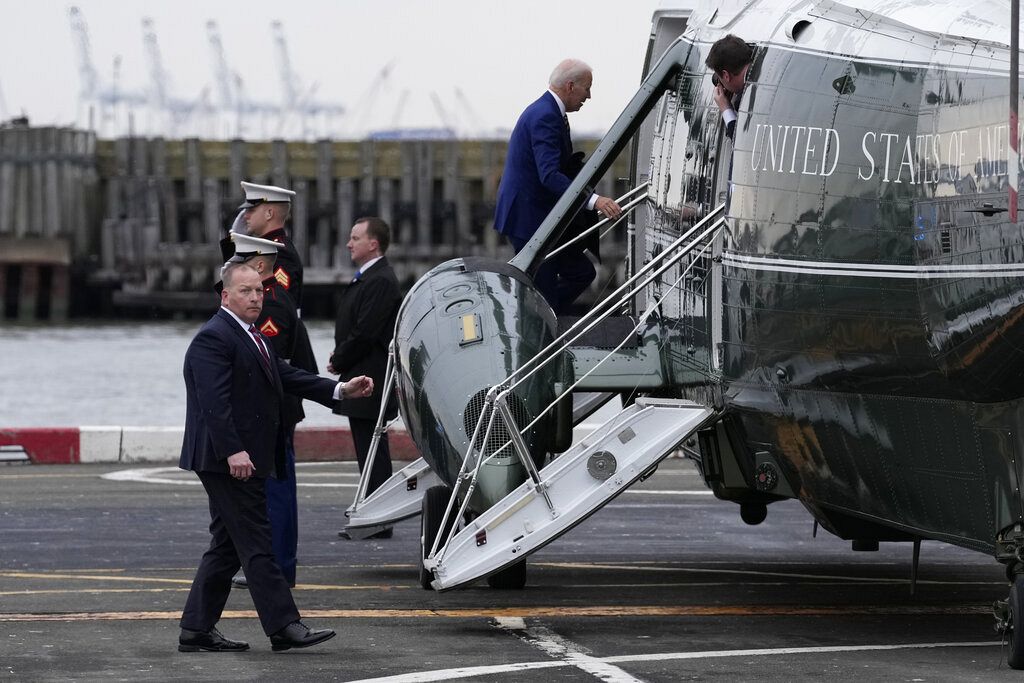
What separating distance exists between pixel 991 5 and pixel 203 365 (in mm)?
4224

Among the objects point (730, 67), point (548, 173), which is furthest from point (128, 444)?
point (730, 67)

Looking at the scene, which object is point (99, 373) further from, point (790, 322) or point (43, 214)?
point (790, 322)

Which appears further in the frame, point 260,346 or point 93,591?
point 93,591

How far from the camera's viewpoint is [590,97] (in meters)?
12.7

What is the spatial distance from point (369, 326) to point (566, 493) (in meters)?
3.40

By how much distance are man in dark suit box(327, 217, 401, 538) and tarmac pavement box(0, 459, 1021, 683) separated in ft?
3.11

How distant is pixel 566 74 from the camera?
12391 millimetres

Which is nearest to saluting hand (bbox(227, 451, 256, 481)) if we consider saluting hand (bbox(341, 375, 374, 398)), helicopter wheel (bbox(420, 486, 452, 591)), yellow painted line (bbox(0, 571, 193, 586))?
saluting hand (bbox(341, 375, 374, 398))

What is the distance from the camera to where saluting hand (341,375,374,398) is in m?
10.1

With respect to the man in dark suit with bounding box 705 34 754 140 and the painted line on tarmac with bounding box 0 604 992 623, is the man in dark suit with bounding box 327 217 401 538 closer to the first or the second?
the painted line on tarmac with bounding box 0 604 992 623

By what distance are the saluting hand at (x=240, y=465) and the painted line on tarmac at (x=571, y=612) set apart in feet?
5.53

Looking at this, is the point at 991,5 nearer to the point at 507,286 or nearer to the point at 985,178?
the point at 985,178

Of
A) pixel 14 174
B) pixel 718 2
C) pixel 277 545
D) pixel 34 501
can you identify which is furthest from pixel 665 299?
pixel 14 174

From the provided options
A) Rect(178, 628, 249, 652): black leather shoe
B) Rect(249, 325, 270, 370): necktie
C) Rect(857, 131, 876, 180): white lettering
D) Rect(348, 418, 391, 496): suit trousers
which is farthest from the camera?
Rect(348, 418, 391, 496): suit trousers
